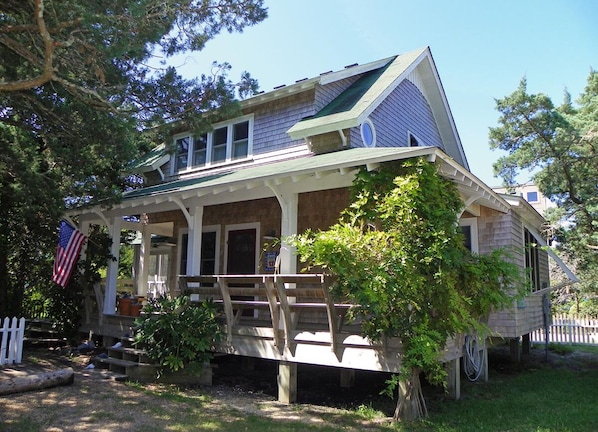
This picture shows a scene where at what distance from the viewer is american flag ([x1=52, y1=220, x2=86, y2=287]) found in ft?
33.1

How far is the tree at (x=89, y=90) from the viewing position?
22.4 feet

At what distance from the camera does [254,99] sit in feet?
39.3

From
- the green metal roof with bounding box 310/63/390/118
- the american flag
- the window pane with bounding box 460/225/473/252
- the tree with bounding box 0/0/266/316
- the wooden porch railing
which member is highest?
the green metal roof with bounding box 310/63/390/118

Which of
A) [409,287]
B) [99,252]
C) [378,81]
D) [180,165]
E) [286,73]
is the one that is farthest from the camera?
[286,73]

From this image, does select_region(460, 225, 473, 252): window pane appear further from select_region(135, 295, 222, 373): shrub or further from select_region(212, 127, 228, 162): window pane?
select_region(212, 127, 228, 162): window pane

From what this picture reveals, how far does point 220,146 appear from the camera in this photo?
13.0 meters

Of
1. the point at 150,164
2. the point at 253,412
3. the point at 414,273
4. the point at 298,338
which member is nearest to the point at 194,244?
the point at 298,338

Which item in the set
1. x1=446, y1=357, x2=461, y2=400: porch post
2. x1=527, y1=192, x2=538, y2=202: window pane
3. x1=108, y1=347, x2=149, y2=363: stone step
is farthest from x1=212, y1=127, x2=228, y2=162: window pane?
→ x1=527, y1=192, x2=538, y2=202: window pane

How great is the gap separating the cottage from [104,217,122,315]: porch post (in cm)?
3

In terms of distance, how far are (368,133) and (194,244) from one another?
4825 mm

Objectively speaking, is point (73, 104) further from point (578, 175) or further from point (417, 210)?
point (578, 175)

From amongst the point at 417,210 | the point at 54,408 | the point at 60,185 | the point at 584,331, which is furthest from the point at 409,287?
the point at 584,331

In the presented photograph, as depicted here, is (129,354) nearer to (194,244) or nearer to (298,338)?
(194,244)

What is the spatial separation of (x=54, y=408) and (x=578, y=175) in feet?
50.5
